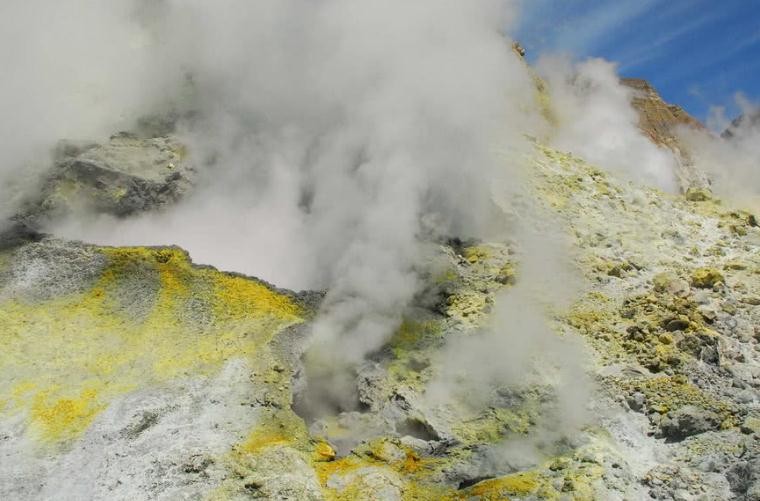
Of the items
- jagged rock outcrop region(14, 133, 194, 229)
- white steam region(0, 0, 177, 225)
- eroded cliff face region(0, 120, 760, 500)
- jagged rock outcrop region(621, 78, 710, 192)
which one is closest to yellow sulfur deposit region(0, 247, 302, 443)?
eroded cliff face region(0, 120, 760, 500)

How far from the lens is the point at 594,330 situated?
39.8ft

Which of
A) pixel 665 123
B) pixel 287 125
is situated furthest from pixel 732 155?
pixel 287 125

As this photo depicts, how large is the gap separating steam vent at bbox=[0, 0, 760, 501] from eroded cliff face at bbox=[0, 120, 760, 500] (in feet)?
0.15

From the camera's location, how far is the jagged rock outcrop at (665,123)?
95.4 ft

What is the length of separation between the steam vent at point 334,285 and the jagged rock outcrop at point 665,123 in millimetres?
10252

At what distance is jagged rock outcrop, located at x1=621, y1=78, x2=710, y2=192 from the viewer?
2908 centimetres

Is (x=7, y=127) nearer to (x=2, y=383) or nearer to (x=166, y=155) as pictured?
(x=166, y=155)

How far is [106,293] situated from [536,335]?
26.3ft

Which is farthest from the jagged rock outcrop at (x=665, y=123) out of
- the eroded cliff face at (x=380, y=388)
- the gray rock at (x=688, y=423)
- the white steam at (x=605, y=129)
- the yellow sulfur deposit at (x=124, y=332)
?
the yellow sulfur deposit at (x=124, y=332)

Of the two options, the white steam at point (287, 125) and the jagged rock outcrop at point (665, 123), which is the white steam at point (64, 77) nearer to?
the white steam at point (287, 125)

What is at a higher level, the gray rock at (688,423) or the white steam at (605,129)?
the white steam at (605,129)

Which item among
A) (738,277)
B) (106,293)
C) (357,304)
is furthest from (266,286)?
(738,277)

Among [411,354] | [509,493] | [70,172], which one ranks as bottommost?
[509,493]

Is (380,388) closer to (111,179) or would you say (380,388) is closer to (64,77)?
(111,179)
